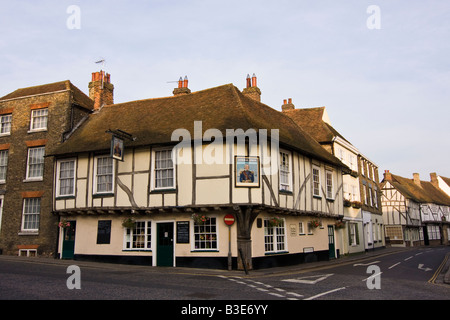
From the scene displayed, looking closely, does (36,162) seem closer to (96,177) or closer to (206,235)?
(96,177)

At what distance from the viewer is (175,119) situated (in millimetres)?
19406

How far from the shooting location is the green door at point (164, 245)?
17531 mm

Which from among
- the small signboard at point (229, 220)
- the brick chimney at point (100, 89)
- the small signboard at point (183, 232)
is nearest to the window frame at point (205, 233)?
the small signboard at point (183, 232)

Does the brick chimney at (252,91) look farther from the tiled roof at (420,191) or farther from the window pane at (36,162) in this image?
the tiled roof at (420,191)

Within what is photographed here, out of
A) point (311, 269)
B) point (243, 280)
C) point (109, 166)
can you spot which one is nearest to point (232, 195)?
point (243, 280)

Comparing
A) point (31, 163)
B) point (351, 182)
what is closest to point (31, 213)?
point (31, 163)

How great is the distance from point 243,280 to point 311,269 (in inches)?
224

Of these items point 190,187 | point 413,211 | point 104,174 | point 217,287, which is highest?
point 104,174

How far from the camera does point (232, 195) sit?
16156 mm

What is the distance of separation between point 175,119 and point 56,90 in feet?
30.7

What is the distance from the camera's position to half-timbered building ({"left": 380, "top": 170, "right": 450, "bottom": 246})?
47406mm

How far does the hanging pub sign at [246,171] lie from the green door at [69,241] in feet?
31.7

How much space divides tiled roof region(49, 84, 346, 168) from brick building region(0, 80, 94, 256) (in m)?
1.41
